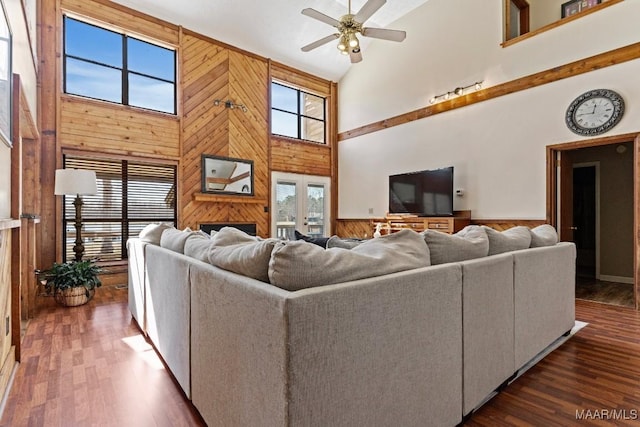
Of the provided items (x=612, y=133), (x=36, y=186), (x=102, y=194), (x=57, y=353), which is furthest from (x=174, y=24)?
(x=612, y=133)

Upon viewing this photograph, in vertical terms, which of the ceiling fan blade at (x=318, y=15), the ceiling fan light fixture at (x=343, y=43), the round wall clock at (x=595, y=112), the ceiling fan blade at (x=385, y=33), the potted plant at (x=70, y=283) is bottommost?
the potted plant at (x=70, y=283)

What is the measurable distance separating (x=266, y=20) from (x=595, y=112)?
5038 millimetres

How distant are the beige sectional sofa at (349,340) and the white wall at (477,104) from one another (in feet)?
10.3

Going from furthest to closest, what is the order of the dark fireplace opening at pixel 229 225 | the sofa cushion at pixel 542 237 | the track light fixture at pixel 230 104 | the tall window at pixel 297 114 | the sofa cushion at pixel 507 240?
the tall window at pixel 297 114
the track light fixture at pixel 230 104
the dark fireplace opening at pixel 229 225
the sofa cushion at pixel 542 237
the sofa cushion at pixel 507 240

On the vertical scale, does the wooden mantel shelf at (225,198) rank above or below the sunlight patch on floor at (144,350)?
above

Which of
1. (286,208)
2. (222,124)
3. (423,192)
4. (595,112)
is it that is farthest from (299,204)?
(595,112)

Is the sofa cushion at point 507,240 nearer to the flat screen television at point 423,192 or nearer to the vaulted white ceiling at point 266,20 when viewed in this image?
the flat screen television at point 423,192

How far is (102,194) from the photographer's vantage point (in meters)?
4.73

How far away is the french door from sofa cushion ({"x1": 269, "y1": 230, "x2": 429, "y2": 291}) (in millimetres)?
5126

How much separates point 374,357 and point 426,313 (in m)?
0.33

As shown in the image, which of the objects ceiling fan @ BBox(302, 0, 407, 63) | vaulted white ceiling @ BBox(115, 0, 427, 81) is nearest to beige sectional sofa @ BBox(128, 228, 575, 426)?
ceiling fan @ BBox(302, 0, 407, 63)

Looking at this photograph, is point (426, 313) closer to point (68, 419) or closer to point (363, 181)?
point (68, 419)

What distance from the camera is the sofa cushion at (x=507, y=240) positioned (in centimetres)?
204

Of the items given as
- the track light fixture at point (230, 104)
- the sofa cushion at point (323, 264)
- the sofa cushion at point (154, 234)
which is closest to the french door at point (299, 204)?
the track light fixture at point (230, 104)
